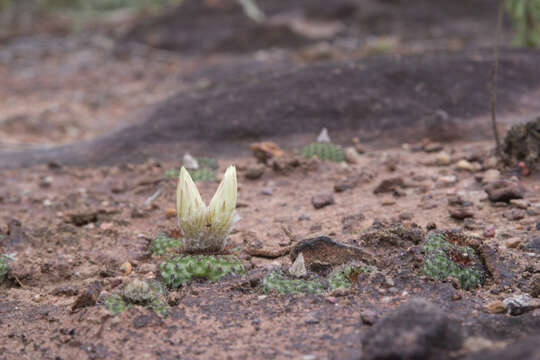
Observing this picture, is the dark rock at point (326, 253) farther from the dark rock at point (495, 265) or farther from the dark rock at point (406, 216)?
the dark rock at point (406, 216)

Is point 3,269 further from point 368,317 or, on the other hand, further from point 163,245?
point 368,317

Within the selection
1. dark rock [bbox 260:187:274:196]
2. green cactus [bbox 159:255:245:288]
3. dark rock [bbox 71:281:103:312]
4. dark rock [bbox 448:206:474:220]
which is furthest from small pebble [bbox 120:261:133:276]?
dark rock [bbox 448:206:474:220]

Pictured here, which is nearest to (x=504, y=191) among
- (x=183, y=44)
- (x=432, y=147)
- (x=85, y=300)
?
(x=432, y=147)

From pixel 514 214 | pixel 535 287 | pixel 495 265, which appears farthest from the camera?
pixel 514 214

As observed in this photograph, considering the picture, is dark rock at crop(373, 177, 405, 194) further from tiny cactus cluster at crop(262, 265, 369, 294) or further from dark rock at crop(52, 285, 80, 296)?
dark rock at crop(52, 285, 80, 296)

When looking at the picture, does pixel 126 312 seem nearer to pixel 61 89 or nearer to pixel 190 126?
pixel 190 126

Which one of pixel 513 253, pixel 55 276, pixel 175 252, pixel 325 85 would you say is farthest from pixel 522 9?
pixel 55 276

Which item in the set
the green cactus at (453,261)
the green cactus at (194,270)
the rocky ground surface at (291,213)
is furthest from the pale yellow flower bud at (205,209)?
the green cactus at (453,261)
